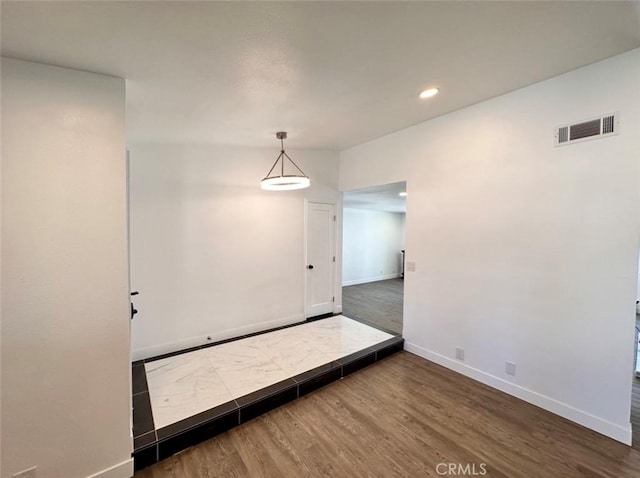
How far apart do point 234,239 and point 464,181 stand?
3040 mm

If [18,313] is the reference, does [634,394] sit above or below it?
below

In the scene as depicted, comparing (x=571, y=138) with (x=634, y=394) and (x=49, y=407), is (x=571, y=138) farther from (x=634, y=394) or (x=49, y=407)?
(x=49, y=407)

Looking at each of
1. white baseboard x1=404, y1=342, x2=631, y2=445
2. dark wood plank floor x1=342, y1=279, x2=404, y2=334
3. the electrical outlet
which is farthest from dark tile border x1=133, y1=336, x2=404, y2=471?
dark wood plank floor x1=342, y1=279, x2=404, y2=334

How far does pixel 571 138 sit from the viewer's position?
7.25ft

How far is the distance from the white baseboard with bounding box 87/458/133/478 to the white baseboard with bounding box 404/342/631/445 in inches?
122

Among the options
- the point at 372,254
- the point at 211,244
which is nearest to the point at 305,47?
the point at 211,244

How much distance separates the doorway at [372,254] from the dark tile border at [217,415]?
8.16 ft

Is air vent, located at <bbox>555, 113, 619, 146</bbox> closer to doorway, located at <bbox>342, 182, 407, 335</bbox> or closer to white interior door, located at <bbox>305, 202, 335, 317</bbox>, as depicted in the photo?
white interior door, located at <bbox>305, 202, 335, 317</bbox>

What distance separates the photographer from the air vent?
203cm

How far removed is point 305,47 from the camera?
1643mm

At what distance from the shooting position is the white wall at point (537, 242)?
2.01m

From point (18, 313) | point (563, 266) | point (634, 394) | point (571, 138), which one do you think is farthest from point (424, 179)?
point (18, 313)

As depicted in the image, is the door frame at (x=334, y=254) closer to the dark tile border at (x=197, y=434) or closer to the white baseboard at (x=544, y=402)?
the white baseboard at (x=544, y=402)

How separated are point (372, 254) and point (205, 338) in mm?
6012
